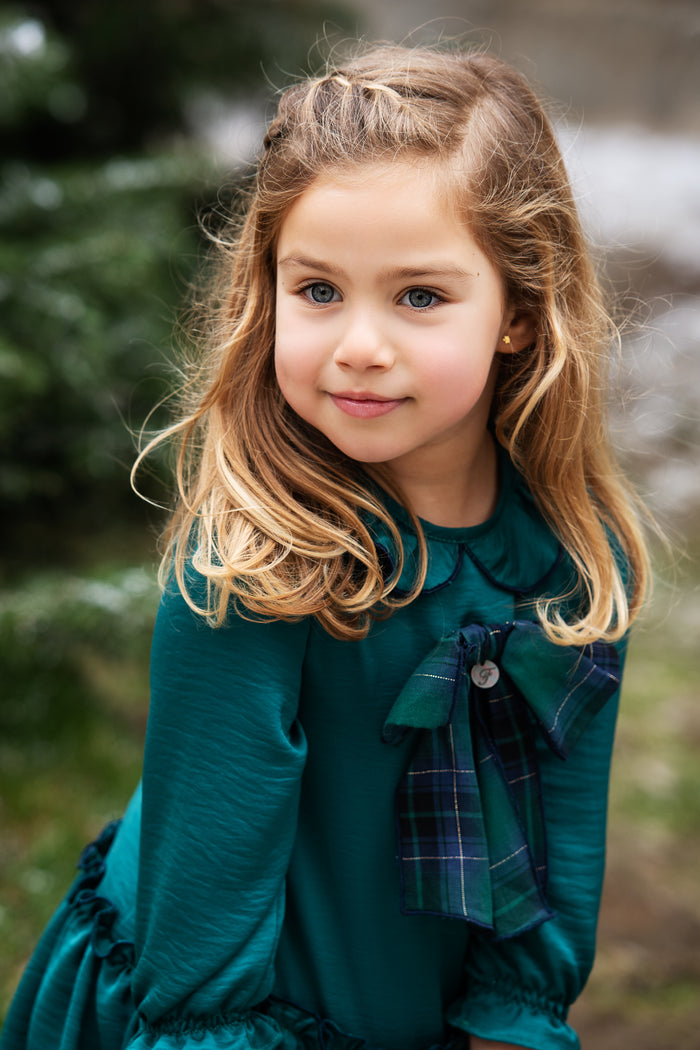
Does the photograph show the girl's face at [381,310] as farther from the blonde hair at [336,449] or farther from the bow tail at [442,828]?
the bow tail at [442,828]

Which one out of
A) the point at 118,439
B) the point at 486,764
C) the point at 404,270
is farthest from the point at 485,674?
the point at 118,439

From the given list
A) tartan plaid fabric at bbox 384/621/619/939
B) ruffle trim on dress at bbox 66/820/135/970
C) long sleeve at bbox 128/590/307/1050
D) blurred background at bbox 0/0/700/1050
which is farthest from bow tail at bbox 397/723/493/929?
blurred background at bbox 0/0/700/1050

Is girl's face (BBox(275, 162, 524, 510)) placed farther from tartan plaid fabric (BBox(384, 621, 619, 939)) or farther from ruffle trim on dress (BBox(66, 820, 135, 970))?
ruffle trim on dress (BBox(66, 820, 135, 970))

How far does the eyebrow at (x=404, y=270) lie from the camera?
1.04 meters

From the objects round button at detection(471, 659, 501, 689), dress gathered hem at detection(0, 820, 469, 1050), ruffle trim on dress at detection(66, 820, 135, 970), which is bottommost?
dress gathered hem at detection(0, 820, 469, 1050)

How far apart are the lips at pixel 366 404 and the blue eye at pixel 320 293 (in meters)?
0.11

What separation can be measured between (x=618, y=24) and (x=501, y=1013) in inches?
211

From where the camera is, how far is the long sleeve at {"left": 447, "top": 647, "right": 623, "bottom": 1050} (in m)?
1.23

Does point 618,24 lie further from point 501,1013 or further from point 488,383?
point 501,1013

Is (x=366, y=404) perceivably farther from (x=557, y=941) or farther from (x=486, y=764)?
(x=557, y=941)

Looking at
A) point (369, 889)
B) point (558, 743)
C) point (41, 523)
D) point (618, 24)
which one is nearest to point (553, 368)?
point (558, 743)

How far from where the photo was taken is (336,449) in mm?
1210

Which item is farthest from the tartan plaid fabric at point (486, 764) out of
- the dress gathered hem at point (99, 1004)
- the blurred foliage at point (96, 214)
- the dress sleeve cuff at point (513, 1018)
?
the blurred foliage at point (96, 214)

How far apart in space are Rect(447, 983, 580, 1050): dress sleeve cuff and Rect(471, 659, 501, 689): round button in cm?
41
